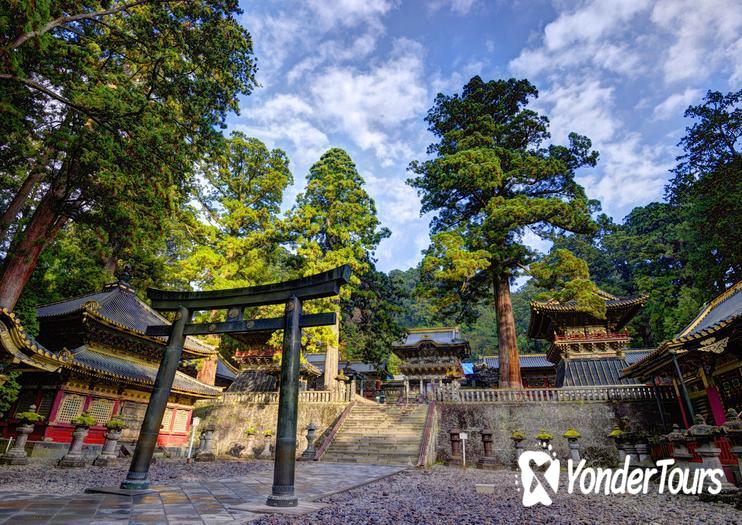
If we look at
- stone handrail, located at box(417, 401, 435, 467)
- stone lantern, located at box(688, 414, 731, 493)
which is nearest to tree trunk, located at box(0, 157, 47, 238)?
stone handrail, located at box(417, 401, 435, 467)

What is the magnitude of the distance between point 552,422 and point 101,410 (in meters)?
16.9

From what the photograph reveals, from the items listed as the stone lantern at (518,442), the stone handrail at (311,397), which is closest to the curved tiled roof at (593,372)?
the stone lantern at (518,442)

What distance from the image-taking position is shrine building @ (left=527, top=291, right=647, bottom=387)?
17594 mm

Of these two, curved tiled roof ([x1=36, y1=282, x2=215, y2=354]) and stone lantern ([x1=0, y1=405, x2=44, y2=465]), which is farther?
curved tiled roof ([x1=36, y1=282, x2=215, y2=354])

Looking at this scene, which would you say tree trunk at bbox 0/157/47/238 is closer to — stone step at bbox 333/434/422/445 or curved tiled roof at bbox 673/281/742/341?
stone step at bbox 333/434/422/445

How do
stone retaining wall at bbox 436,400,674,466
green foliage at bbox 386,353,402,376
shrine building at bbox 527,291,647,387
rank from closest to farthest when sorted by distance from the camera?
stone retaining wall at bbox 436,400,674,466 < shrine building at bbox 527,291,647,387 < green foliage at bbox 386,353,402,376

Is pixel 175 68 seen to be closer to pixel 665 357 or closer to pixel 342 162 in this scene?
pixel 342 162

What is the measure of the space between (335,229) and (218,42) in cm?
1064

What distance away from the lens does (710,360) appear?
10.1 metres

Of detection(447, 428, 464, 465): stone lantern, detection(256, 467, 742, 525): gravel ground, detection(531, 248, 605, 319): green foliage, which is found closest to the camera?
detection(256, 467, 742, 525): gravel ground

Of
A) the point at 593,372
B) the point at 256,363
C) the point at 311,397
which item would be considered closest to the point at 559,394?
the point at 593,372

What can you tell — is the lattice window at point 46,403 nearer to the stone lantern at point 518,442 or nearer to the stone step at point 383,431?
the stone step at point 383,431

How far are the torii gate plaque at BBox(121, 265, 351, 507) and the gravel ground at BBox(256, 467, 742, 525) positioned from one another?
0.87 metres

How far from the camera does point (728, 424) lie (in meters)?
5.66
